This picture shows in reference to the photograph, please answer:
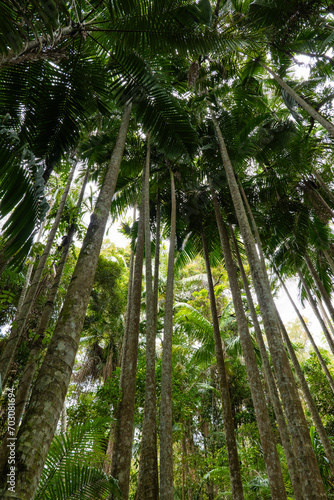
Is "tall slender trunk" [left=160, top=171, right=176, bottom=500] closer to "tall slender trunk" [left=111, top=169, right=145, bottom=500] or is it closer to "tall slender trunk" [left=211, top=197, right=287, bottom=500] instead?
"tall slender trunk" [left=111, top=169, right=145, bottom=500]

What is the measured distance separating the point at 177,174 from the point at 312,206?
4.09m

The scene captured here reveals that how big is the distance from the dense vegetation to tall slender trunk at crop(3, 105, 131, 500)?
11 millimetres

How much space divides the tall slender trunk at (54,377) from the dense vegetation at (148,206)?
0.03ft

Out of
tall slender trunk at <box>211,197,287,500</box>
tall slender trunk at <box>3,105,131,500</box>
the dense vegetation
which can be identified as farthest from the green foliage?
tall slender trunk at <box>211,197,287,500</box>

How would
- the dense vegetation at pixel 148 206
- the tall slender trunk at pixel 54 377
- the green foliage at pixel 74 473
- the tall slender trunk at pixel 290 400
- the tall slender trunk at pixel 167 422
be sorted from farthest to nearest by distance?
the tall slender trunk at pixel 167 422
the tall slender trunk at pixel 290 400
the green foliage at pixel 74 473
the dense vegetation at pixel 148 206
the tall slender trunk at pixel 54 377

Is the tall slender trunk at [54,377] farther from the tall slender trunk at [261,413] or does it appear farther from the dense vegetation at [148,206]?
the tall slender trunk at [261,413]

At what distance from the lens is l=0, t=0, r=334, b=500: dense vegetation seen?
2.42m

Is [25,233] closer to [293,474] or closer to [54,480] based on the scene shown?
[54,480]

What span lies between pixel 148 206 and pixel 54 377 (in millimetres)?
4563

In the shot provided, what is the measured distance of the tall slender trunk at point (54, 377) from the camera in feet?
4.97

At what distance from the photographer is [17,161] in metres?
2.35

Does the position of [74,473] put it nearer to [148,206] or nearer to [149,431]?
[149,431]

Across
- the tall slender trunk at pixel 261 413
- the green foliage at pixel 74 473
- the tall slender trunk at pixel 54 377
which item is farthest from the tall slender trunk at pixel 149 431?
the tall slender trunk at pixel 54 377

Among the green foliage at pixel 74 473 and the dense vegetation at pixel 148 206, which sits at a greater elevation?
the dense vegetation at pixel 148 206
